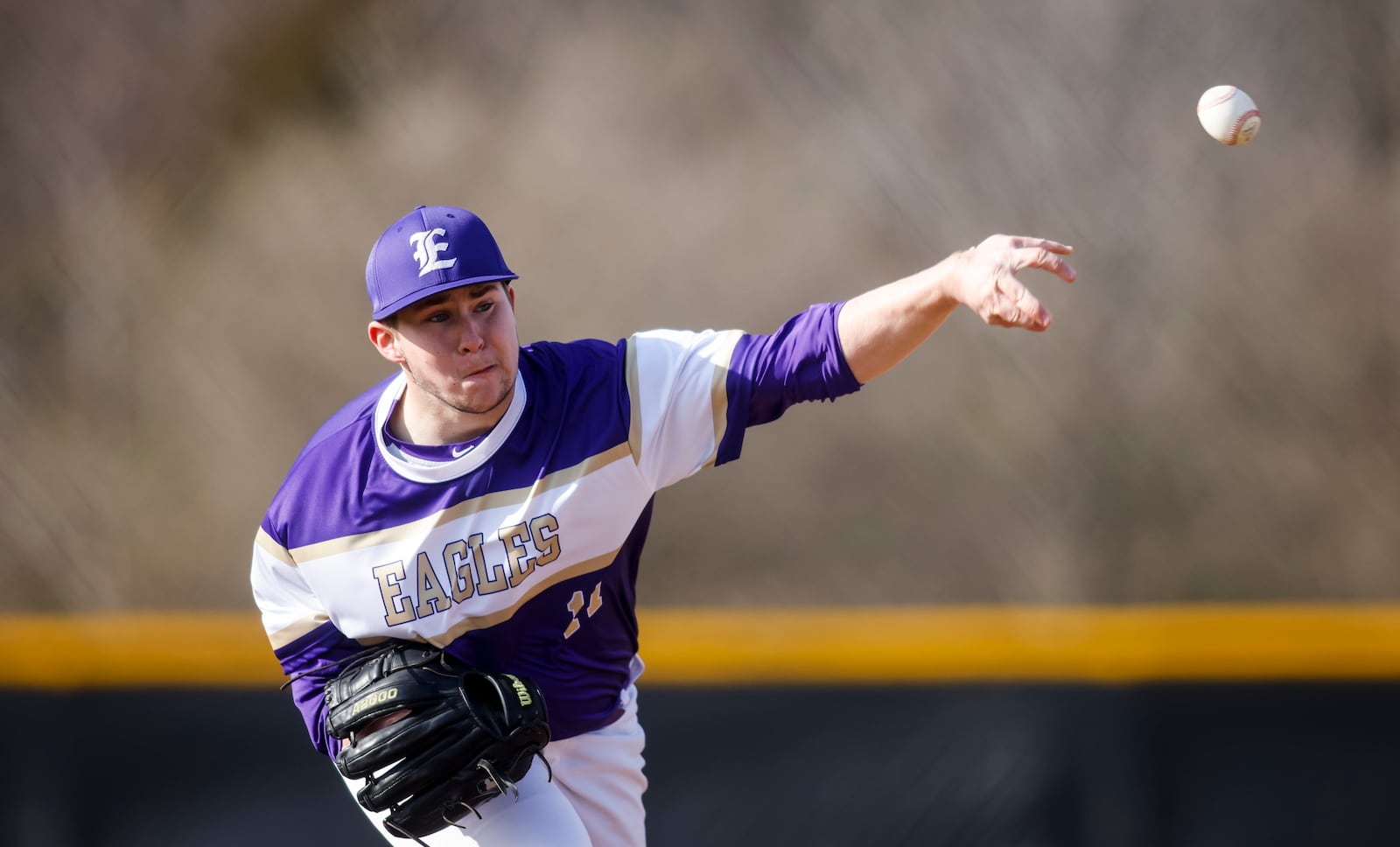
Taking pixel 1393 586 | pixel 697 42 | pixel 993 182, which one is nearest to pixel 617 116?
pixel 697 42

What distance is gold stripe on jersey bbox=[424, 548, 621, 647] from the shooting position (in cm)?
230

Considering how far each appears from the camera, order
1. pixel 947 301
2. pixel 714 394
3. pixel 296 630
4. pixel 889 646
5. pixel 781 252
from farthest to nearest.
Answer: pixel 781 252, pixel 889 646, pixel 296 630, pixel 714 394, pixel 947 301

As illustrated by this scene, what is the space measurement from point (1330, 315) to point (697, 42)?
7.25 ft

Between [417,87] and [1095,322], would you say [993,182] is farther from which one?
[417,87]

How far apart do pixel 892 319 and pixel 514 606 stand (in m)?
A: 0.95

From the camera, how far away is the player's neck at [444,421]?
7.45 ft

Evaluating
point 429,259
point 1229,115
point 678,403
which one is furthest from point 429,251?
point 1229,115

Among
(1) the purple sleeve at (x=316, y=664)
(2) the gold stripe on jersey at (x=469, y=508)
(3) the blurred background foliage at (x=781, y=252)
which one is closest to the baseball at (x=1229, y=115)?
(3) the blurred background foliage at (x=781, y=252)

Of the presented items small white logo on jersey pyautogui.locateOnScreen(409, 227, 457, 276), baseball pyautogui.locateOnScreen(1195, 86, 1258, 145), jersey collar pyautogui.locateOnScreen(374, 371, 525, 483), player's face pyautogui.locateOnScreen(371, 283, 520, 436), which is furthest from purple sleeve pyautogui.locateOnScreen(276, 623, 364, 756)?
baseball pyautogui.locateOnScreen(1195, 86, 1258, 145)

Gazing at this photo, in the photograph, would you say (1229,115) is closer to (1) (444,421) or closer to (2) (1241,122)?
(2) (1241,122)

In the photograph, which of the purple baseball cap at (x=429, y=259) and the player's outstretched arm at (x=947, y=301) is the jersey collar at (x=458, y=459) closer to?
the purple baseball cap at (x=429, y=259)

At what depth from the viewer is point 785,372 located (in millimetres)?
2166

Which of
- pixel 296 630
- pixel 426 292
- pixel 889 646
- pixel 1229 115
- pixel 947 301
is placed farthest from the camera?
pixel 889 646

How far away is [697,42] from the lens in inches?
150
